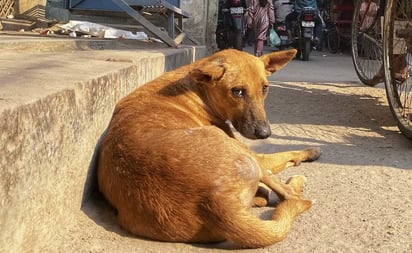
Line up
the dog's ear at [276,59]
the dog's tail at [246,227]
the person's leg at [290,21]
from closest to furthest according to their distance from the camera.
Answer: the dog's tail at [246,227], the dog's ear at [276,59], the person's leg at [290,21]

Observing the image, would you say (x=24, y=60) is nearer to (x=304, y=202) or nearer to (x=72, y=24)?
(x=304, y=202)

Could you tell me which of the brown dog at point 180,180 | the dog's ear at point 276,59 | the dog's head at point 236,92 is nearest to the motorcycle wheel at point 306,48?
the dog's ear at point 276,59

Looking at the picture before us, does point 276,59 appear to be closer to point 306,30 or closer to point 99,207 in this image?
point 99,207

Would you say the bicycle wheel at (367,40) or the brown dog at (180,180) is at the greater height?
the bicycle wheel at (367,40)

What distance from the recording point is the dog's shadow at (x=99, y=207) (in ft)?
8.73

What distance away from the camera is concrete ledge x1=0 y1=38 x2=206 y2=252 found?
1.93m

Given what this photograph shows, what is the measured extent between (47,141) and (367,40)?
5.50 metres

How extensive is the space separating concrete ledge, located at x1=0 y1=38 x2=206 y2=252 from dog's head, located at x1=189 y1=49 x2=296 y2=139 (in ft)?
1.85

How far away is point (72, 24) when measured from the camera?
825 cm

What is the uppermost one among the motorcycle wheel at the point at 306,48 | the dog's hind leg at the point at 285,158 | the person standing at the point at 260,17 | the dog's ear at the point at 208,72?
the person standing at the point at 260,17

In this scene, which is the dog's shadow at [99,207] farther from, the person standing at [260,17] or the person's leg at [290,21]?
the person's leg at [290,21]

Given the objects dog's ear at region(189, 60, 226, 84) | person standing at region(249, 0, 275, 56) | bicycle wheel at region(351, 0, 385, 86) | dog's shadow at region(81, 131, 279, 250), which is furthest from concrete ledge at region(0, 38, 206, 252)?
person standing at region(249, 0, 275, 56)

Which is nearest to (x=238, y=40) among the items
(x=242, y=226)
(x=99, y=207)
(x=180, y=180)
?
(x=99, y=207)

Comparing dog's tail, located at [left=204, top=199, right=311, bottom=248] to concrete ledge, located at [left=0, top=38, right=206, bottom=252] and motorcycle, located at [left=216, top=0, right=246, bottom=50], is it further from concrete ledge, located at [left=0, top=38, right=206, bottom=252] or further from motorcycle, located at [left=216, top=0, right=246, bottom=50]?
motorcycle, located at [left=216, top=0, right=246, bottom=50]
